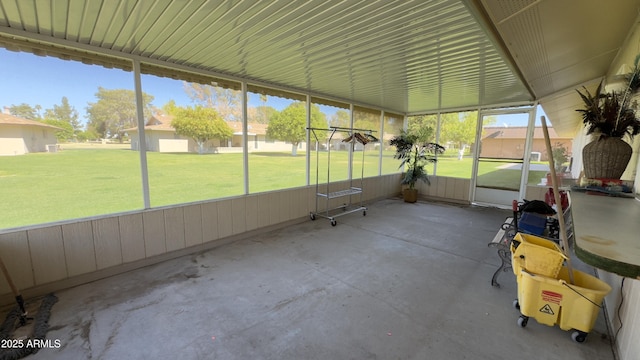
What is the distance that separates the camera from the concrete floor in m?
1.87

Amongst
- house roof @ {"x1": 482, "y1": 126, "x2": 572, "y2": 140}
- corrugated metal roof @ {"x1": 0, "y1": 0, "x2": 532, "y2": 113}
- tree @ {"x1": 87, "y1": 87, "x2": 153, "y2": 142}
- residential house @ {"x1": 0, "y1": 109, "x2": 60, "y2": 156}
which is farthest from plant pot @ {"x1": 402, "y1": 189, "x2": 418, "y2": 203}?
residential house @ {"x1": 0, "y1": 109, "x2": 60, "y2": 156}

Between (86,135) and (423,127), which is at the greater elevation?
(423,127)

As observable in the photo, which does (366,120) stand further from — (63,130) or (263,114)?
(63,130)

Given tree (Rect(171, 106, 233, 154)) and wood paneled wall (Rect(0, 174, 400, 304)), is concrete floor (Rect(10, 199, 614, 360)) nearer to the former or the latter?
wood paneled wall (Rect(0, 174, 400, 304))

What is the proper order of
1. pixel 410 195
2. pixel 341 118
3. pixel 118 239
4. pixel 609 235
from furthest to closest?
pixel 410 195 → pixel 341 118 → pixel 118 239 → pixel 609 235

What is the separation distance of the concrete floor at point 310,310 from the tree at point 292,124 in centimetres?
215

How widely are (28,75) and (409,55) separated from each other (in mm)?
4007

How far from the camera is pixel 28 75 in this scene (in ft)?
8.32

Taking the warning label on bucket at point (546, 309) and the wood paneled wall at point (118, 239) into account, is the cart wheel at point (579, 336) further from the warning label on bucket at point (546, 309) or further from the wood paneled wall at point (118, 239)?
the wood paneled wall at point (118, 239)

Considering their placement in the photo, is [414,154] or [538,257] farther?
[414,154]

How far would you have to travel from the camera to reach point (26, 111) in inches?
101

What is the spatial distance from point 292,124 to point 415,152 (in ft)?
12.2

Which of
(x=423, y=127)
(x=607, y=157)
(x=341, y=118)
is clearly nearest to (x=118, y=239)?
(x=341, y=118)

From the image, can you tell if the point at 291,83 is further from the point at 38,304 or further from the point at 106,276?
the point at 38,304
